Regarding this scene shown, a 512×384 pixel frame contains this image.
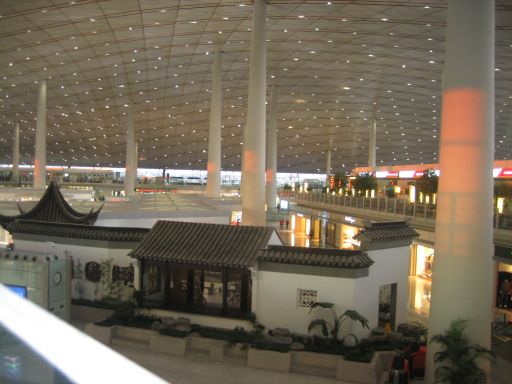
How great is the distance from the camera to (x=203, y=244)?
1616cm

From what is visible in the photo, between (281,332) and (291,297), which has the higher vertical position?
(291,297)

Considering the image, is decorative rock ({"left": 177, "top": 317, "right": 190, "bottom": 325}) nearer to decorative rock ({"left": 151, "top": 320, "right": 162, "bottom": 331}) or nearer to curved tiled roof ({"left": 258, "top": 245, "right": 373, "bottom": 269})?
decorative rock ({"left": 151, "top": 320, "right": 162, "bottom": 331})

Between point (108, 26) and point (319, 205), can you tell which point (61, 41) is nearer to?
point (108, 26)

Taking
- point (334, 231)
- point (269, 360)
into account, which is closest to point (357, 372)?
point (269, 360)

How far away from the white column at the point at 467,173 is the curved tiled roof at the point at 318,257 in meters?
2.84

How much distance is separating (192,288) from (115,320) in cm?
245

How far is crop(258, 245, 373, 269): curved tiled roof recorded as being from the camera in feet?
47.1

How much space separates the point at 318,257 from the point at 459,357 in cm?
462

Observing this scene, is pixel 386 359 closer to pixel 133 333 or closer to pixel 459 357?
pixel 459 357

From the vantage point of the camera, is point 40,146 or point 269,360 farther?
point 40,146

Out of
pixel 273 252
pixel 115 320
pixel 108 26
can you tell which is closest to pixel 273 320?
pixel 273 252

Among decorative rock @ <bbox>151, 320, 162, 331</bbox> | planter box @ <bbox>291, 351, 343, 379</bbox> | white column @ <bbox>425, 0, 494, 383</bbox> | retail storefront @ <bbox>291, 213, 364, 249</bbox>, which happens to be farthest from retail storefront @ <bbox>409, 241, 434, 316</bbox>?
decorative rock @ <bbox>151, 320, 162, 331</bbox>

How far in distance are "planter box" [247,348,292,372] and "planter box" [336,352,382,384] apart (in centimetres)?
130

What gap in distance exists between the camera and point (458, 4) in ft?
37.7
